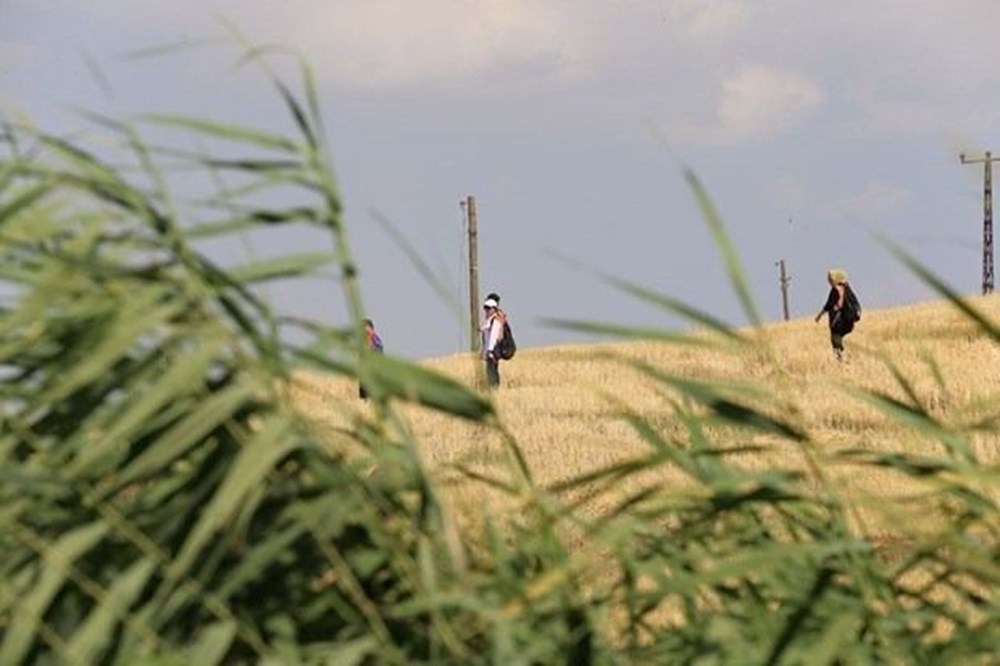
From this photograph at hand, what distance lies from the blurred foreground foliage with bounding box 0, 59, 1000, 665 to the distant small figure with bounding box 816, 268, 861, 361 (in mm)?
30129

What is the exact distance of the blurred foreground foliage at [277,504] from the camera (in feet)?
→ 7.20

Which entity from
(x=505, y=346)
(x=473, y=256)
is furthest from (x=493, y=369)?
(x=473, y=256)

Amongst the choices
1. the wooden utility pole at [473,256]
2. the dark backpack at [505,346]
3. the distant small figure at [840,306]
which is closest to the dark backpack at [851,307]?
the distant small figure at [840,306]

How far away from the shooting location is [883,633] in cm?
249

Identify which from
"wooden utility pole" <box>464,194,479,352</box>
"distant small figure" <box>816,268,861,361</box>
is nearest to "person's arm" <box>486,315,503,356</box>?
"distant small figure" <box>816,268,861,361</box>

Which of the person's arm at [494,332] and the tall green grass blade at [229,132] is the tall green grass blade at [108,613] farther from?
the person's arm at [494,332]

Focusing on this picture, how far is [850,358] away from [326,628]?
Result: 126ft

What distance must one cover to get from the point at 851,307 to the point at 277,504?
31.0 m

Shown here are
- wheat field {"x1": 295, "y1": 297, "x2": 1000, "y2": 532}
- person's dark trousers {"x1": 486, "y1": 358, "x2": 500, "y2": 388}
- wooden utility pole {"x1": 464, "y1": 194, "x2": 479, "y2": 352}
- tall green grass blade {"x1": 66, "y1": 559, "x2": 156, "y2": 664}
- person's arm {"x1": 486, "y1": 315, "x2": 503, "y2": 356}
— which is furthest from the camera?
wooden utility pole {"x1": 464, "y1": 194, "x2": 479, "y2": 352}

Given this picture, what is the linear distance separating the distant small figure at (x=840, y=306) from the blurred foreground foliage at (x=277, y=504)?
3013 cm

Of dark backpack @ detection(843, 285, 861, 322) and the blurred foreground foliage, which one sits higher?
the blurred foreground foliage

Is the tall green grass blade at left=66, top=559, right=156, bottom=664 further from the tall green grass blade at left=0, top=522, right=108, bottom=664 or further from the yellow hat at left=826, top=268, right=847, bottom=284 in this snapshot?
the yellow hat at left=826, top=268, right=847, bottom=284

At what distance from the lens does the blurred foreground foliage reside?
7.20 ft

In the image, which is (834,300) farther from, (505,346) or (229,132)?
(229,132)
